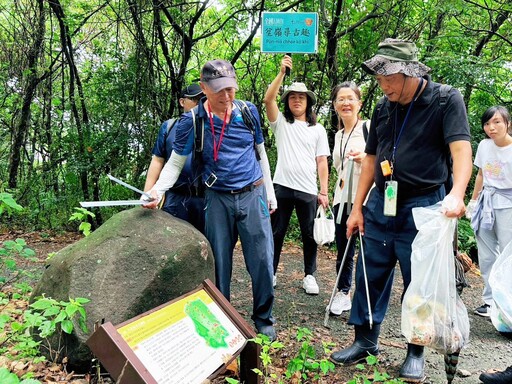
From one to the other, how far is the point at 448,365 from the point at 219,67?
2.44 m

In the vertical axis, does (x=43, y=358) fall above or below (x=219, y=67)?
below

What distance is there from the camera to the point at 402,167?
8.54ft

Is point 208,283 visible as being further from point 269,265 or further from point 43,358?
point 43,358

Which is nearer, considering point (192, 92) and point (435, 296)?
point (435, 296)

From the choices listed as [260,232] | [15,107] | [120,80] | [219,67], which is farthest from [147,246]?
[15,107]

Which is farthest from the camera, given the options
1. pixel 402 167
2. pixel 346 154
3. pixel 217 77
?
pixel 346 154

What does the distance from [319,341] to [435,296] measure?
4.21 ft

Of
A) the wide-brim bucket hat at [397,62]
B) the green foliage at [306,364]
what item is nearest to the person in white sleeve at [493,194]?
the wide-brim bucket hat at [397,62]

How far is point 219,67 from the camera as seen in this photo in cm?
284

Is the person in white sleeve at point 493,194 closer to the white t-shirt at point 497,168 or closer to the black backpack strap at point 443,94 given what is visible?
the white t-shirt at point 497,168

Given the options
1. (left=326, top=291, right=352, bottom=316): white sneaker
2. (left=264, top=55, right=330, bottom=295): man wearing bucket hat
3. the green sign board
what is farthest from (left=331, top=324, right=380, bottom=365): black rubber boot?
the green sign board

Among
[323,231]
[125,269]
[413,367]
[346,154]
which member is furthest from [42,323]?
[346,154]

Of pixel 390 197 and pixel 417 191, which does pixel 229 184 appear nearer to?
pixel 390 197

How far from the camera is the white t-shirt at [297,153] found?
404cm
